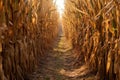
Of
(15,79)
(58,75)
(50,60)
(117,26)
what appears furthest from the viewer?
(50,60)

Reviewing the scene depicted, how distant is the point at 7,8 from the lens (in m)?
3.60

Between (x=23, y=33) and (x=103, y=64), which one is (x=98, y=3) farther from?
(x=23, y=33)

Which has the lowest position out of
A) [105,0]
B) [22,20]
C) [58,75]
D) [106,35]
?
[58,75]

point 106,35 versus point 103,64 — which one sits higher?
point 106,35

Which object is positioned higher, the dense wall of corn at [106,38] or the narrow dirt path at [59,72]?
the dense wall of corn at [106,38]

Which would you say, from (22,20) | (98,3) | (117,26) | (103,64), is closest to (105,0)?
→ (98,3)

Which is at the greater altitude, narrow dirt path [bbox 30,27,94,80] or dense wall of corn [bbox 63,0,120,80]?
dense wall of corn [bbox 63,0,120,80]

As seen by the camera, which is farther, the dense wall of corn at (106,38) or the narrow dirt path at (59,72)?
the narrow dirt path at (59,72)

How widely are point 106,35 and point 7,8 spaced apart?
152 centimetres

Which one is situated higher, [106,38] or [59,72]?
[106,38]

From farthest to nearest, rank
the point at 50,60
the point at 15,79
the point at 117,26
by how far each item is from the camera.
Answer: the point at 50,60
the point at 15,79
the point at 117,26

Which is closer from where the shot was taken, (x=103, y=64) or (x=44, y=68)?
(x=103, y=64)

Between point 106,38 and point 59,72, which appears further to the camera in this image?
point 59,72

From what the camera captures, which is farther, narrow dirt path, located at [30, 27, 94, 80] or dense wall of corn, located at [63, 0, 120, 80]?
narrow dirt path, located at [30, 27, 94, 80]
